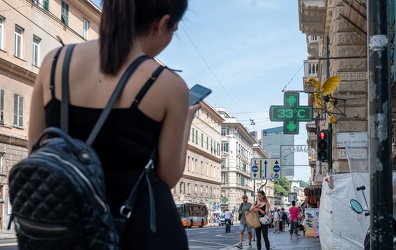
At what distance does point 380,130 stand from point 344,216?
6028 millimetres

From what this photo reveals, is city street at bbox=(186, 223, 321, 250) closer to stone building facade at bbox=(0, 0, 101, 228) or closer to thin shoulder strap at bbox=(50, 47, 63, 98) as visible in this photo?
stone building facade at bbox=(0, 0, 101, 228)

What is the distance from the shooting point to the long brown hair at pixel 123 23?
6.57ft

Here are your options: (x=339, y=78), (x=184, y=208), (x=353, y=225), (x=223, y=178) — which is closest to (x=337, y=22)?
(x=339, y=78)

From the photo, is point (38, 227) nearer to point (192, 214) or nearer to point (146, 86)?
point (146, 86)

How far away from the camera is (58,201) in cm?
165

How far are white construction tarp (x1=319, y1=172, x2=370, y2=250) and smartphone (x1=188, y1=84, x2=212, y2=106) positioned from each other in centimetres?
926

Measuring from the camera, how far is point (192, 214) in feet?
189

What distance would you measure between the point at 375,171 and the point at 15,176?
4.63 m

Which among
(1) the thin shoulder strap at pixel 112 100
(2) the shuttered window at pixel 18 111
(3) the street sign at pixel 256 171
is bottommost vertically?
(1) the thin shoulder strap at pixel 112 100

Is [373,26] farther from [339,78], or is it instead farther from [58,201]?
[339,78]

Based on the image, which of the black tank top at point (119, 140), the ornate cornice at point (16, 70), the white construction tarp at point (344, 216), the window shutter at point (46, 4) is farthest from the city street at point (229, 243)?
the black tank top at point (119, 140)

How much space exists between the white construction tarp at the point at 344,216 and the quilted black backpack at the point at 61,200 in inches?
393

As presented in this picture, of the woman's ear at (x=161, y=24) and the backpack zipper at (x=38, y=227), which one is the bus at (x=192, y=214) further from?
the backpack zipper at (x=38, y=227)

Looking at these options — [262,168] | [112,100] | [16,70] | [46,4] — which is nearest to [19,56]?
[16,70]
